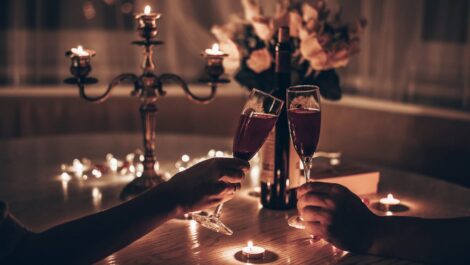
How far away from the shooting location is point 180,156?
75.9 inches

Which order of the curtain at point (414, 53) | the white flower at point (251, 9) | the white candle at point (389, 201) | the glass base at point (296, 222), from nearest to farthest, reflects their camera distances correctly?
the glass base at point (296, 222)
the white candle at point (389, 201)
the white flower at point (251, 9)
the curtain at point (414, 53)

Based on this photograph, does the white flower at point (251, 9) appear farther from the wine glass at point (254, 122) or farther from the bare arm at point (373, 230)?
the bare arm at point (373, 230)

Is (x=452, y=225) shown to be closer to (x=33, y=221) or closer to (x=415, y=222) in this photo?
(x=415, y=222)

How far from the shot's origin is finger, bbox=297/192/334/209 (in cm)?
111

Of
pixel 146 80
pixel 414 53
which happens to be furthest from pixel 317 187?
pixel 414 53

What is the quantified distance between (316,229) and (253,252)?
127 mm

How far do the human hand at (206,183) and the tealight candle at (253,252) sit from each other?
4.5 inches

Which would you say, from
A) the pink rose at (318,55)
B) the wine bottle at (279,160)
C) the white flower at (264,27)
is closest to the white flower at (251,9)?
the white flower at (264,27)

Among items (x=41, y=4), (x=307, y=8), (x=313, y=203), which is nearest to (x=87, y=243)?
(x=313, y=203)

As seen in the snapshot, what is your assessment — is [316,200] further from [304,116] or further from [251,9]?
[251,9]

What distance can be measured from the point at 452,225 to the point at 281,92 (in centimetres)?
45

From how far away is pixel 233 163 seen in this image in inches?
45.8

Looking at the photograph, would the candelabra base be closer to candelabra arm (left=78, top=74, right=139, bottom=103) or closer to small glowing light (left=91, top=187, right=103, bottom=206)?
small glowing light (left=91, top=187, right=103, bottom=206)

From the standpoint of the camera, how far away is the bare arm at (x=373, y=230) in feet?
3.59
